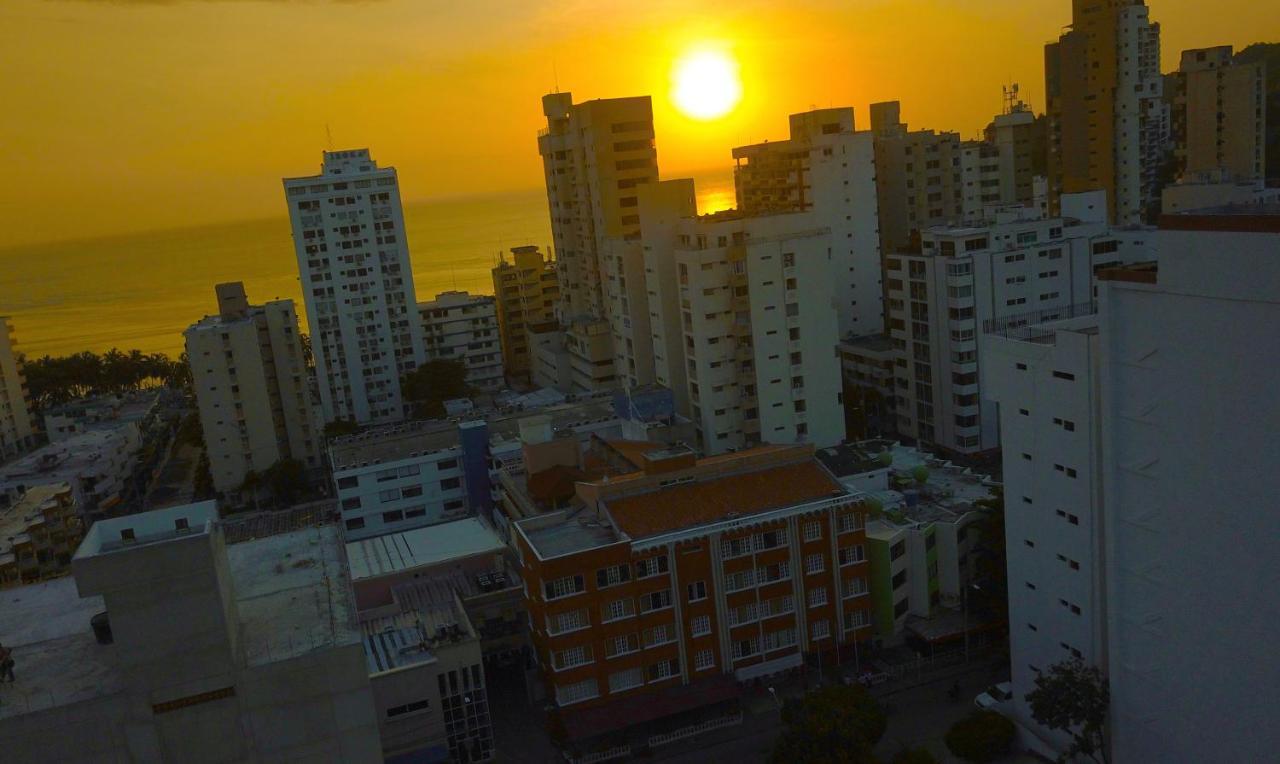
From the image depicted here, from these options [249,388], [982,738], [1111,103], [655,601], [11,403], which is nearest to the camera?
[982,738]

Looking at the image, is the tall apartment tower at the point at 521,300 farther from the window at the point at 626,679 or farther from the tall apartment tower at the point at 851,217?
the window at the point at 626,679

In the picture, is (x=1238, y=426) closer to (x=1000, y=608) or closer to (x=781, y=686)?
(x=1000, y=608)

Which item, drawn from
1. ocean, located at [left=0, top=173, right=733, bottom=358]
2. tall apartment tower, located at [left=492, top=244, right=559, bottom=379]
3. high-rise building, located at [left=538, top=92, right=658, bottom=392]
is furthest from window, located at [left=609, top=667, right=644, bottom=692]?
ocean, located at [left=0, top=173, right=733, bottom=358]

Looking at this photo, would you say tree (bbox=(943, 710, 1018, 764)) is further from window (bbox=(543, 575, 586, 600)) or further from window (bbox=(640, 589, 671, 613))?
window (bbox=(543, 575, 586, 600))

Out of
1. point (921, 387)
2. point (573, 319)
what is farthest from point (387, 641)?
point (573, 319)

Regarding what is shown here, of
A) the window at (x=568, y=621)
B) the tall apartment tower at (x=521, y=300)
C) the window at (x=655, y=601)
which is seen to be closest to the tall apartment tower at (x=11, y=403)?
the tall apartment tower at (x=521, y=300)

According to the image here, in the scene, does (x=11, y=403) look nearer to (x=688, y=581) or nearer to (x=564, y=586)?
(x=564, y=586)

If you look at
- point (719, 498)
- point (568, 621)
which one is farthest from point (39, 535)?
point (719, 498)
